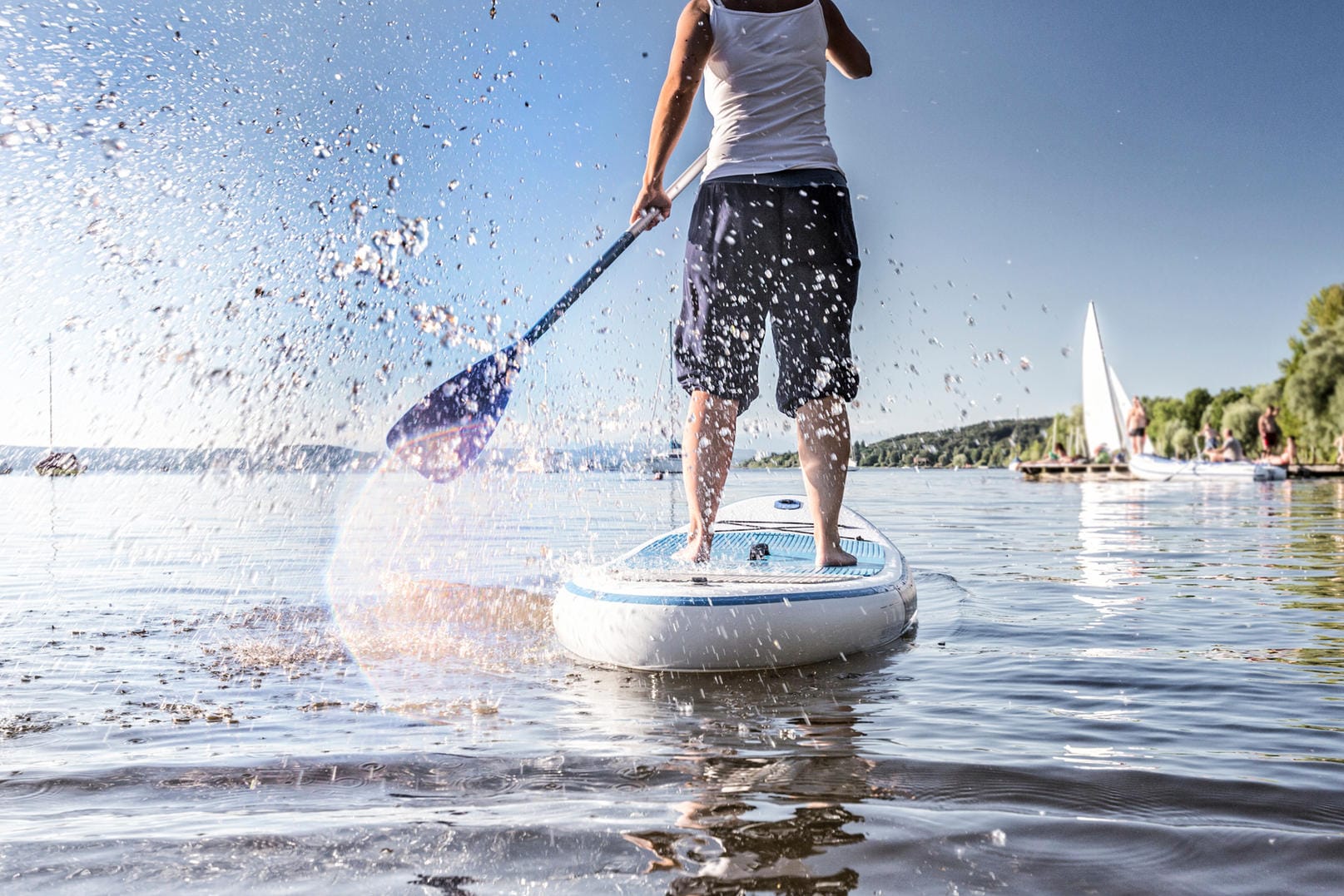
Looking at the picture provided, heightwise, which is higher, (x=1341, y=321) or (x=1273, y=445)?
(x=1341, y=321)

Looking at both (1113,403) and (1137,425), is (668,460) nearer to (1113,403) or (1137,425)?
(1137,425)

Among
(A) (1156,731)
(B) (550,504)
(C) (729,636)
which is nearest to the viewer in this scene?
→ (A) (1156,731)

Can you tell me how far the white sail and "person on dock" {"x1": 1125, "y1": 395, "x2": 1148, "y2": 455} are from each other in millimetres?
12489

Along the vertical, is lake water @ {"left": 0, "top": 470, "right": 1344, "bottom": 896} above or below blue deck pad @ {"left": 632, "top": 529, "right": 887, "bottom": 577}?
below

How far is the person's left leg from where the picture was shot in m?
3.78

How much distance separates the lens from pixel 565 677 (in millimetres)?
3311

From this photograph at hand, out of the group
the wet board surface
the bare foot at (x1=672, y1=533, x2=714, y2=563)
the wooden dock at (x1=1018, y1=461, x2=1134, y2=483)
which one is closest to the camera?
the wet board surface

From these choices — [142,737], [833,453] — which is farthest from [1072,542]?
[142,737]

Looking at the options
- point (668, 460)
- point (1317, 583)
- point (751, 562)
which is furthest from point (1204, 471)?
point (751, 562)

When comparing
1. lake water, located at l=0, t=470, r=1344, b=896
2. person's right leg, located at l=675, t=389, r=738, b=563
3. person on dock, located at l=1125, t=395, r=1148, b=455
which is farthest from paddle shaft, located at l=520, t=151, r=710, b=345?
person on dock, located at l=1125, t=395, r=1148, b=455

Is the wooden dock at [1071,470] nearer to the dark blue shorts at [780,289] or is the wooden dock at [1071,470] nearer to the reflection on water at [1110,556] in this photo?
the reflection on water at [1110,556]

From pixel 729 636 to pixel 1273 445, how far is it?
138 feet

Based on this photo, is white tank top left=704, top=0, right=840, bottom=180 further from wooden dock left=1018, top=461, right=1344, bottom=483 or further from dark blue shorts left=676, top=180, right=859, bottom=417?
wooden dock left=1018, top=461, right=1344, bottom=483

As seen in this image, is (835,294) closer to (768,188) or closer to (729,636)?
(768,188)
